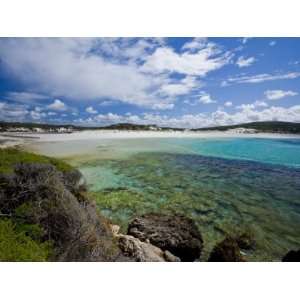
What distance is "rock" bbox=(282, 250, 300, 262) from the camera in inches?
120

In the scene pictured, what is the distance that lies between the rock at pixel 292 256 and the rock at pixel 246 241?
0.44 m

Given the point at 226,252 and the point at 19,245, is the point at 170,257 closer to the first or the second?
the point at 226,252

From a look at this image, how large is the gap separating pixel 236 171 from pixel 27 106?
5.78 meters

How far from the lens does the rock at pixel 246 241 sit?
345 centimetres

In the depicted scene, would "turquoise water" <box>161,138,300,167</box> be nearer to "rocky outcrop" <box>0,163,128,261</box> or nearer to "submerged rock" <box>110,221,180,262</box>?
"submerged rock" <box>110,221,180,262</box>

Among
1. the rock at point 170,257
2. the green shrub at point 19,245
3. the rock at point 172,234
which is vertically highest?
the green shrub at point 19,245

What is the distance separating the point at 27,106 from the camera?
431cm

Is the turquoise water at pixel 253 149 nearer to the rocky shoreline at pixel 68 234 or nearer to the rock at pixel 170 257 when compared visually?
the rocky shoreline at pixel 68 234

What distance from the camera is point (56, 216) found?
244 cm

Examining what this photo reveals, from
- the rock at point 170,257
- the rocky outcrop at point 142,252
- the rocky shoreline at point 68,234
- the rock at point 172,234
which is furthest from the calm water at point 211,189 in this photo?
the rocky outcrop at point 142,252

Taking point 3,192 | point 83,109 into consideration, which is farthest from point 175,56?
point 3,192

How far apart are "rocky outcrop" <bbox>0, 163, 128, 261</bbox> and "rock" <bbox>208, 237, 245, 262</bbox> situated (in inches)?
51.4
